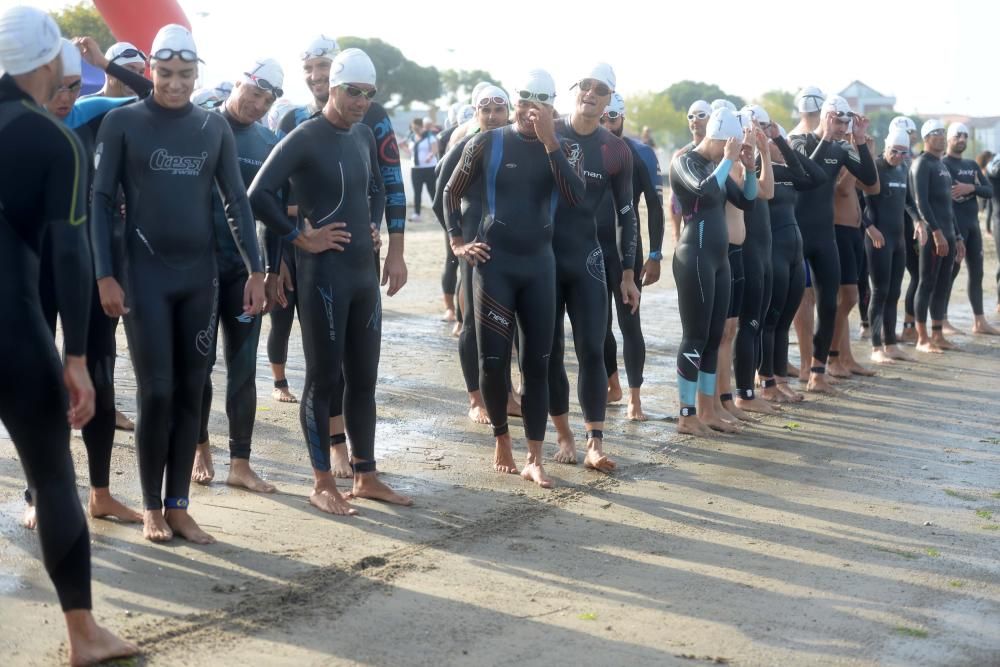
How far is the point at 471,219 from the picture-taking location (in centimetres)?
750

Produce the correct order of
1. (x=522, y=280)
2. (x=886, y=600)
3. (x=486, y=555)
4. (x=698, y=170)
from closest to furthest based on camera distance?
(x=886, y=600) < (x=486, y=555) < (x=522, y=280) < (x=698, y=170)

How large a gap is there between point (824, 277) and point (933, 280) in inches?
133

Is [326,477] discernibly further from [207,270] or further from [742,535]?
[742,535]

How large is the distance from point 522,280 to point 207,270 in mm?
1875

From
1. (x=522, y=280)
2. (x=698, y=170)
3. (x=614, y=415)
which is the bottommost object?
(x=614, y=415)

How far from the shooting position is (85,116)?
239 inches

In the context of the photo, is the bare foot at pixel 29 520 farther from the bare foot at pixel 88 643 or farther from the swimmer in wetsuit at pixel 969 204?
the swimmer in wetsuit at pixel 969 204

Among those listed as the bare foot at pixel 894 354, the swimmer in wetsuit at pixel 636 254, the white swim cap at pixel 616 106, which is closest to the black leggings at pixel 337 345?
the swimmer in wetsuit at pixel 636 254

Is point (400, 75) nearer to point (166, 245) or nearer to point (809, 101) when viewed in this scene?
point (809, 101)

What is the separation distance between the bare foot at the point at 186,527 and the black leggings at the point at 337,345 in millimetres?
811

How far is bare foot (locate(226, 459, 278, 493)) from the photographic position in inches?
264

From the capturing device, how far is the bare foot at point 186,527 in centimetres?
568

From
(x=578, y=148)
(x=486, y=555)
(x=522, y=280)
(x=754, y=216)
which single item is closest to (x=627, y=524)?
(x=486, y=555)

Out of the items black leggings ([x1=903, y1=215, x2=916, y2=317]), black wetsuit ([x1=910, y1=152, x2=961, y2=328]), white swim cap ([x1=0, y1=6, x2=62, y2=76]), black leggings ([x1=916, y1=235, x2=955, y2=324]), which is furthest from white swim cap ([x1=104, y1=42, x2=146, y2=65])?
black leggings ([x1=903, y1=215, x2=916, y2=317])
